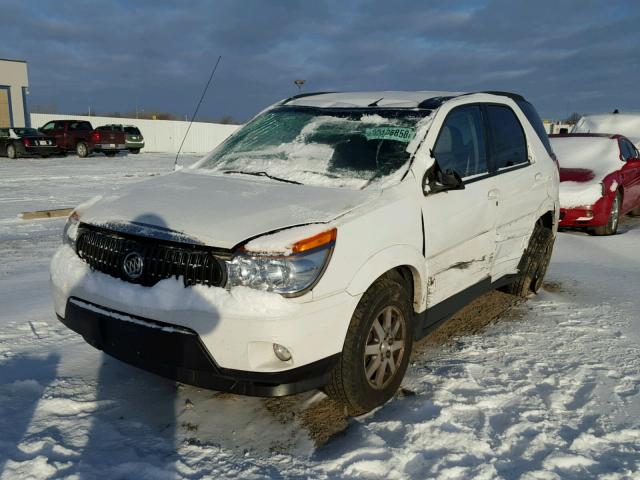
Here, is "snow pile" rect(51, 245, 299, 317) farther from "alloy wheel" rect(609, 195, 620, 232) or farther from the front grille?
"alloy wheel" rect(609, 195, 620, 232)

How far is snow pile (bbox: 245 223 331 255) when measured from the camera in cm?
246

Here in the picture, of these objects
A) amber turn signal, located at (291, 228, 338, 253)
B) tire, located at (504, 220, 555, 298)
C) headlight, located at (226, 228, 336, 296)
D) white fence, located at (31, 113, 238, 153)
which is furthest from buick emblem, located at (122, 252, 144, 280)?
white fence, located at (31, 113, 238, 153)

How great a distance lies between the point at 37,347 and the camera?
3.74 meters

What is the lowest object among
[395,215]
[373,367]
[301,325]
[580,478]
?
[580,478]

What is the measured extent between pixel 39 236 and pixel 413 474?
261 inches

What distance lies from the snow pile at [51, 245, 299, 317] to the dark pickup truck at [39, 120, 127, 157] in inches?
984

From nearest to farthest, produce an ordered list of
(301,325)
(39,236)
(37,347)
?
1. (301,325)
2. (37,347)
3. (39,236)

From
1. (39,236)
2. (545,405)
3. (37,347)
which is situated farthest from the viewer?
(39,236)

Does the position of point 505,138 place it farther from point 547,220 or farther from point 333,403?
point 333,403

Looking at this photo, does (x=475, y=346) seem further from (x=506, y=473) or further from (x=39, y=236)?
(x=39, y=236)

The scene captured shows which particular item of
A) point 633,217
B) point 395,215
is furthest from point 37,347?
point 633,217

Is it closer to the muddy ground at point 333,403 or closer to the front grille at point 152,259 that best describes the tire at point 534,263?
the muddy ground at point 333,403

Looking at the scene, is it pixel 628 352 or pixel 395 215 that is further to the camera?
pixel 628 352

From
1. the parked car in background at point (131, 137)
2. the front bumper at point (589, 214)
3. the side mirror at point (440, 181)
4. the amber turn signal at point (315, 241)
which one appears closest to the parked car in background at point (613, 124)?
the front bumper at point (589, 214)
